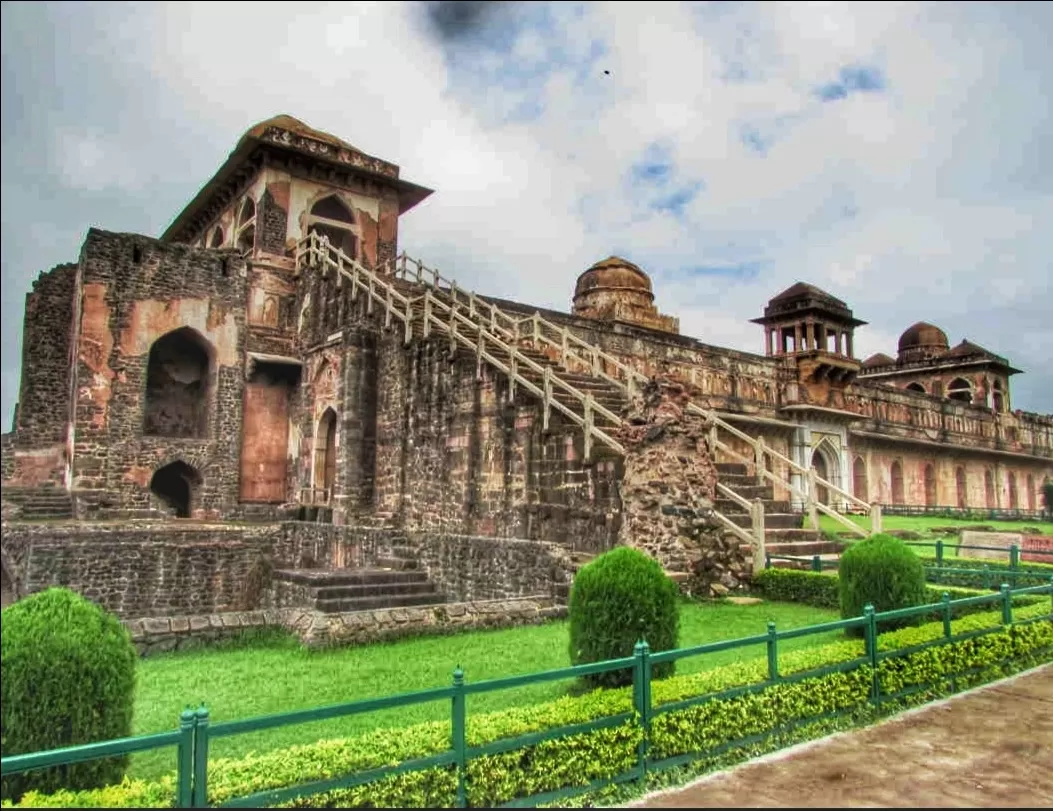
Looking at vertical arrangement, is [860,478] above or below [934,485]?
above

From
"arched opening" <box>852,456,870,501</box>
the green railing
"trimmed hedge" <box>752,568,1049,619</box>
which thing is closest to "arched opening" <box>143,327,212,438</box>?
"trimmed hedge" <box>752,568,1049,619</box>

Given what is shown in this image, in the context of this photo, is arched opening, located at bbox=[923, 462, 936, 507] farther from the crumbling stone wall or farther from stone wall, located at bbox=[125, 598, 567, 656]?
stone wall, located at bbox=[125, 598, 567, 656]

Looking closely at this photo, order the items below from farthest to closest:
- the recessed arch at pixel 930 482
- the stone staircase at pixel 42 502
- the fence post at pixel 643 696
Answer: the recessed arch at pixel 930 482 < the stone staircase at pixel 42 502 < the fence post at pixel 643 696

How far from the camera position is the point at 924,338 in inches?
2067

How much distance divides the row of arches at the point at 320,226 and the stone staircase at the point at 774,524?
18080 mm

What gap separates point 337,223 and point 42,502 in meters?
13.0

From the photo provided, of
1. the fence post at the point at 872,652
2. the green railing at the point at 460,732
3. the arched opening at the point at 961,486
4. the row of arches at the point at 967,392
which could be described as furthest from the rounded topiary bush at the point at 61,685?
the row of arches at the point at 967,392

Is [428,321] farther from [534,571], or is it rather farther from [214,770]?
[214,770]

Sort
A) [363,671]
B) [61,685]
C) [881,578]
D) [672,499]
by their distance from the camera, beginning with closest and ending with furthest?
1. [61,685]
2. [363,671]
3. [881,578]
4. [672,499]

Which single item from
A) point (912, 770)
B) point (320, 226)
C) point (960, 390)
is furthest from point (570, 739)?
point (960, 390)

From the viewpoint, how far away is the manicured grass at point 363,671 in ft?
20.9

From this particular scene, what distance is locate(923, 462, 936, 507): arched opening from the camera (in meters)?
38.5

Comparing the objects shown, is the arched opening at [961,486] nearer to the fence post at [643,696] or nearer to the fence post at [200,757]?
the fence post at [643,696]

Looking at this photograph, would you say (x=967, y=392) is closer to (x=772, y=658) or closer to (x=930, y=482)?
(x=930, y=482)
